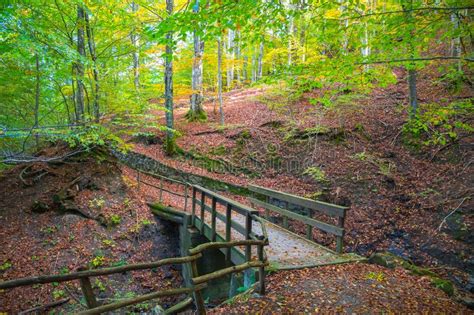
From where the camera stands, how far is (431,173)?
1017 cm

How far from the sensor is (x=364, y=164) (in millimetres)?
11391

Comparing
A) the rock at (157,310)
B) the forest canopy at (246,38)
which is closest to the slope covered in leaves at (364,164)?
the forest canopy at (246,38)

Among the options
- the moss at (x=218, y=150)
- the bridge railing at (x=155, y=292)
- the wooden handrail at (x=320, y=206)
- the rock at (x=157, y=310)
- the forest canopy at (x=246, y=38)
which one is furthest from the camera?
the moss at (x=218, y=150)

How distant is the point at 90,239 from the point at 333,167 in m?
9.34

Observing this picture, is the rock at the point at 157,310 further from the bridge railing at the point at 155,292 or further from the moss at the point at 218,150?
the moss at the point at 218,150

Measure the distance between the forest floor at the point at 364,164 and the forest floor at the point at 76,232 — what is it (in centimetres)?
390

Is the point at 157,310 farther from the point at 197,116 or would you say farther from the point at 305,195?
the point at 197,116

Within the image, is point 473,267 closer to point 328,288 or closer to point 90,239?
point 328,288

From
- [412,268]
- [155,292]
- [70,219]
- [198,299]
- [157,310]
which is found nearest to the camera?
[155,292]

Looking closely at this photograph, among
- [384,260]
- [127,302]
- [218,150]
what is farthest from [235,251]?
[218,150]

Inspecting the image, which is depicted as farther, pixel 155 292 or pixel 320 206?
pixel 320 206

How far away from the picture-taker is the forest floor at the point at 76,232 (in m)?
7.04

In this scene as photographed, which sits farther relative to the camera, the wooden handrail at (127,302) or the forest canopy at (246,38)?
the forest canopy at (246,38)

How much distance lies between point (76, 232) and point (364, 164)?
1064cm
